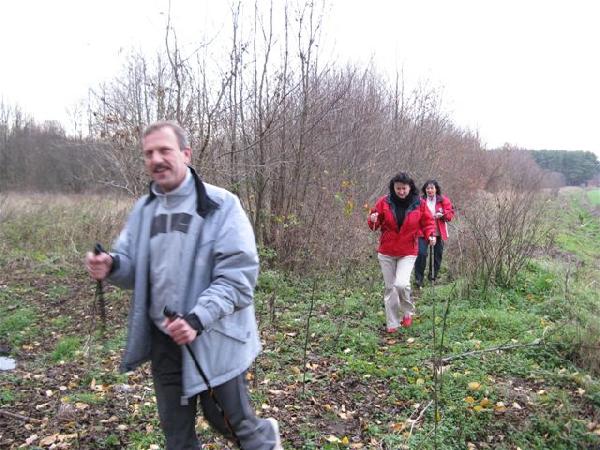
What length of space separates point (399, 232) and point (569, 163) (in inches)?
2834

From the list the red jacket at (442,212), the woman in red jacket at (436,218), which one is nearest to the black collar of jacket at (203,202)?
the woman in red jacket at (436,218)

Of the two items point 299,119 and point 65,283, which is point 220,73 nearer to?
point 299,119

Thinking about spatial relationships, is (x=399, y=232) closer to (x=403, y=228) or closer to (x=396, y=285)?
(x=403, y=228)

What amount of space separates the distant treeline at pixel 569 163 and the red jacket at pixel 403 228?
66.0 m

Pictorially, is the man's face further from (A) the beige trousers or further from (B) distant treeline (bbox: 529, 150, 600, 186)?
(B) distant treeline (bbox: 529, 150, 600, 186)

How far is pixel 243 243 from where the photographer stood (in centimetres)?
250

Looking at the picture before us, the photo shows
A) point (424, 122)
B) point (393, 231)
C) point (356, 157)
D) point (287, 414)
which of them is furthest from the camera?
point (424, 122)

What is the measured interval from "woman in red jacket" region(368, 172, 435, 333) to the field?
1.55ft

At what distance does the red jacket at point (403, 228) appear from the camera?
6500 mm

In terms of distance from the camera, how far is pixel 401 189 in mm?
6480

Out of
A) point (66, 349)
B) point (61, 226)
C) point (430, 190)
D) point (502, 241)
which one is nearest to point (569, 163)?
point (430, 190)

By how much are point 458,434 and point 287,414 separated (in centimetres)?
143

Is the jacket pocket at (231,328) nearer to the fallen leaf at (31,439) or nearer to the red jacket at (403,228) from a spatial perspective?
the fallen leaf at (31,439)

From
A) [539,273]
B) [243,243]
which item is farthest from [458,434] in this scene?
[539,273]
